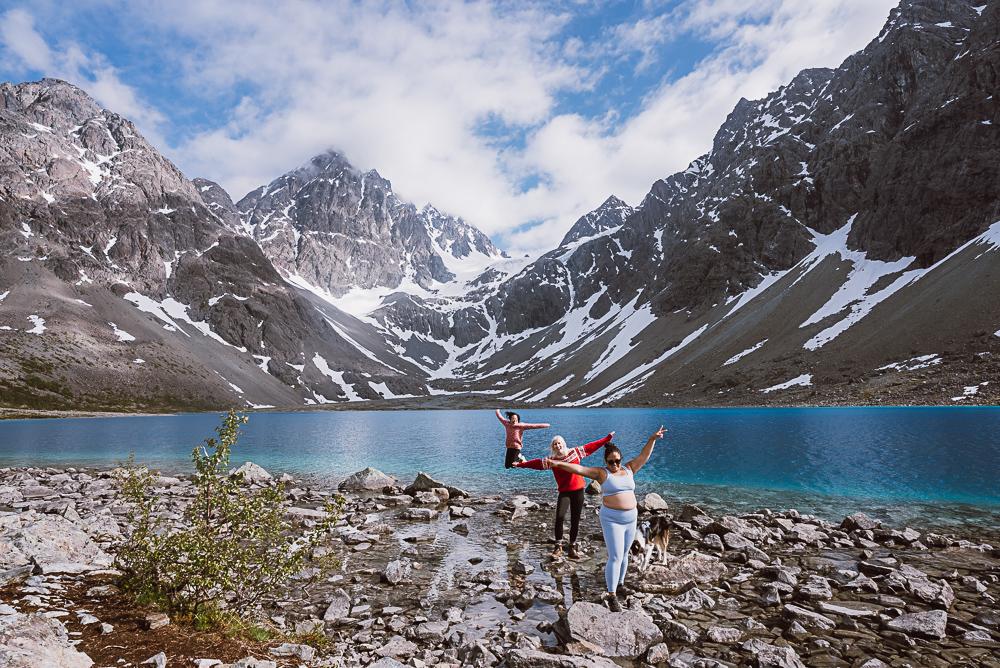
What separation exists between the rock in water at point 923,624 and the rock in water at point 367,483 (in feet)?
78.7

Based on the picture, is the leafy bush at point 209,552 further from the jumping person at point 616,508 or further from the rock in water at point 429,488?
the rock in water at point 429,488

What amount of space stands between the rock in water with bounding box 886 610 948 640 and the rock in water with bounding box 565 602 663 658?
4.60 metres

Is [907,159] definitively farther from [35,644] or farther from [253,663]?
[35,644]

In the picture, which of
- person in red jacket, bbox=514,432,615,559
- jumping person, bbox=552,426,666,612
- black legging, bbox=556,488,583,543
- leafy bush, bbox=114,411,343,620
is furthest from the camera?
black legging, bbox=556,488,583,543

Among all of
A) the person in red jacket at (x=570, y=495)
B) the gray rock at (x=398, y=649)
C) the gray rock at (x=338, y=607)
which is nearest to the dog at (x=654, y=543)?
the person in red jacket at (x=570, y=495)

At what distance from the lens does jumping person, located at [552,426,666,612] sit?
1159cm

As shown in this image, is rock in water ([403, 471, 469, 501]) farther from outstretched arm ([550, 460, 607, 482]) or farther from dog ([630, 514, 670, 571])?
outstretched arm ([550, 460, 607, 482])

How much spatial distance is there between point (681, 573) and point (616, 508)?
11.5 feet

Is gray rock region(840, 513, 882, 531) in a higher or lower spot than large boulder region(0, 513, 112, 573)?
lower

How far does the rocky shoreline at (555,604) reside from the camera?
7.88 m

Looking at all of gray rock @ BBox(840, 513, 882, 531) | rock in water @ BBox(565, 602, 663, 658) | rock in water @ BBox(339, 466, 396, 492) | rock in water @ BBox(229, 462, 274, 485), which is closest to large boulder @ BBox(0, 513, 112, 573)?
rock in water @ BBox(565, 602, 663, 658)

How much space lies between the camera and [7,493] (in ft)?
85.3

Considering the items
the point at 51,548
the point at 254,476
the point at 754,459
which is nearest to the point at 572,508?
the point at 51,548

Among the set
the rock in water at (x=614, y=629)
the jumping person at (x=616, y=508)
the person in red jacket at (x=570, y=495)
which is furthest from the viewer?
the person in red jacket at (x=570, y=495)
